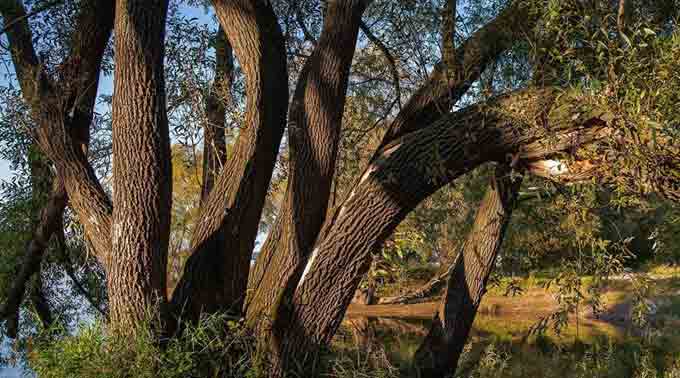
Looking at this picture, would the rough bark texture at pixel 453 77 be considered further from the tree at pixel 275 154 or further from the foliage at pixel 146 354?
the foliage at pixel 146 354

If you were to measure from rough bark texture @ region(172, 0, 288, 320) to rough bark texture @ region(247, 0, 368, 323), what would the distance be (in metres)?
0.15

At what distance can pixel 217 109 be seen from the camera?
571cm

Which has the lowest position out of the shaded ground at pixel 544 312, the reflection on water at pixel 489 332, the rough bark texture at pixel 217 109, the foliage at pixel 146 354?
the foliage at pixel 146 354

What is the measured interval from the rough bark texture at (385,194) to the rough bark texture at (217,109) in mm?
1757

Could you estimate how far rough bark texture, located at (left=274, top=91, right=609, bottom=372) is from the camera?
12.4ft

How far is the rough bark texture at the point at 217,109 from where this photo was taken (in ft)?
18.2

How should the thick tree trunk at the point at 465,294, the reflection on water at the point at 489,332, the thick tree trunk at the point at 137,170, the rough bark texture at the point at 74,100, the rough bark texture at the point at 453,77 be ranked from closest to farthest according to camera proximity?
1. the thick tree trunk at the point at 137,170
2. the rough bark texture at the point at 74,100
3. the rough bark texture at the point at 453,77
4. the thick tree trunk at the point at 465,294
5. the reflection on water at the point at 489,332

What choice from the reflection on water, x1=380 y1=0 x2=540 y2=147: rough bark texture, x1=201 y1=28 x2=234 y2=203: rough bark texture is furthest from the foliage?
the reflection on water

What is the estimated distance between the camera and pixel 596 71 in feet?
10.2

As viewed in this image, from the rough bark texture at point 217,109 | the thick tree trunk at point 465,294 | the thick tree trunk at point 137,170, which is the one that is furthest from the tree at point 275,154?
the thick tree trunk at point 465,294

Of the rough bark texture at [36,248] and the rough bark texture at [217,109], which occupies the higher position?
the rough bark texture at [217,109]

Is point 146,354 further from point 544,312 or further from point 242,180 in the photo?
point 544,312

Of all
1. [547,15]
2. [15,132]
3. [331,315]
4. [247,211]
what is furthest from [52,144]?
[547,15]

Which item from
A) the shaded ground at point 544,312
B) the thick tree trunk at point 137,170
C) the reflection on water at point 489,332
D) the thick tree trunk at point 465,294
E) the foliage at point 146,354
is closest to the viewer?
the foliage at point 146,354
